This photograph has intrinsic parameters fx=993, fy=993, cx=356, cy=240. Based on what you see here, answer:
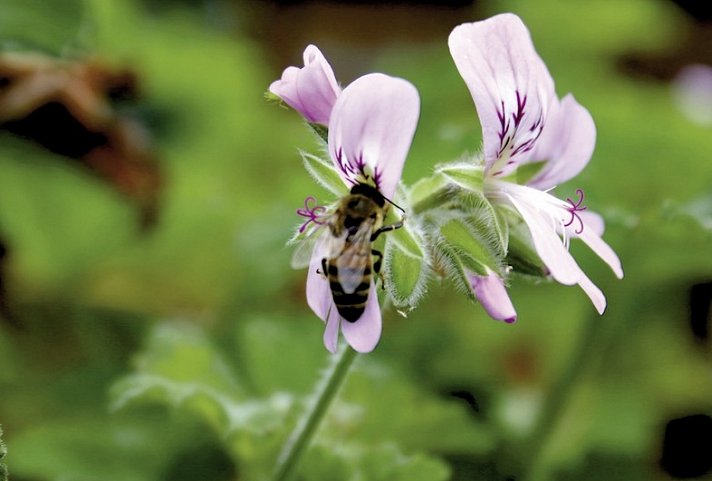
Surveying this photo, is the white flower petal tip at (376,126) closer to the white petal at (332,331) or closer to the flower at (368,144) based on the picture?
the flower at (368,144)

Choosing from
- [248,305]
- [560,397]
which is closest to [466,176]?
[560,397]

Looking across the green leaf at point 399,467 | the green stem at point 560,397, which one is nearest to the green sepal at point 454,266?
the green leaf at point 399,467

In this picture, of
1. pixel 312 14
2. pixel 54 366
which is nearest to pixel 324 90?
pixel 54 366

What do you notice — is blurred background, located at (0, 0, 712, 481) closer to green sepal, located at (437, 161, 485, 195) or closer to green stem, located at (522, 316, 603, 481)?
green stem, located at (522, 316, 603, 481)

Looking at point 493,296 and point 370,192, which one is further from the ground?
point 370,192

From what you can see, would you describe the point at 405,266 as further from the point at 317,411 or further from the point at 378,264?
the point at 317,411

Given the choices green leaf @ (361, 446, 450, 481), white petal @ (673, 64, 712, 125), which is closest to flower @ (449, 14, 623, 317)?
green leaf @ (361, 446, 450, 481)
